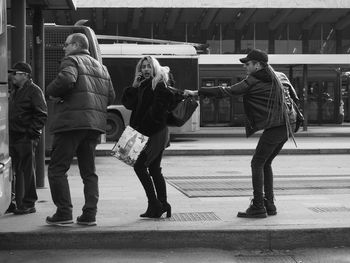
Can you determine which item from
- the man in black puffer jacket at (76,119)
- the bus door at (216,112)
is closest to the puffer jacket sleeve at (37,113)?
the man in black puffer jacket at (76,119)

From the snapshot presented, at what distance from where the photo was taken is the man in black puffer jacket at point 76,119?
5762mm

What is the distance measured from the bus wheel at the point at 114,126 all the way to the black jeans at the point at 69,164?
12.2 meters

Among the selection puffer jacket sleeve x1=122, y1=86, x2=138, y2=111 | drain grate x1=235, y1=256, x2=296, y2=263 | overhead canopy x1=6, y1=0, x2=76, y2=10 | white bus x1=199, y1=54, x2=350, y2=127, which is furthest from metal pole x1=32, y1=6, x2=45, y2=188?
white bus x1=199, y1=54, x2=350, y2=127

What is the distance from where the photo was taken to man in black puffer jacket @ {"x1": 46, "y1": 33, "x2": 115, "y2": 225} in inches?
227

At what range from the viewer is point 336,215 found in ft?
21.6

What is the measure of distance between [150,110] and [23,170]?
5.37 feet

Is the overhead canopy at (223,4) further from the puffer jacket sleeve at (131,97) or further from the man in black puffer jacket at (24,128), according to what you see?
the puffer jacket sleeve at (131,97)

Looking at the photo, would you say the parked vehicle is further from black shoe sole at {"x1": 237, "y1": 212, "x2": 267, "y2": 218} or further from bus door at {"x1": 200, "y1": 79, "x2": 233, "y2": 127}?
bus door at {"x1": 200, "y1": 79, "x2": 233, "y2": 127}

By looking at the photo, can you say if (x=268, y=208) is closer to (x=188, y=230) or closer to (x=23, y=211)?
(x=188, y=230)

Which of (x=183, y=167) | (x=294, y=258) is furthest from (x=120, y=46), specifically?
(x=294, y=258)

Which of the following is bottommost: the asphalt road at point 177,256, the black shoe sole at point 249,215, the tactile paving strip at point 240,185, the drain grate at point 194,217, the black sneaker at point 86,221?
the asphalt road at point 177,256

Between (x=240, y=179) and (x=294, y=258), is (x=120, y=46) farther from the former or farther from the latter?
(x=294, y=258)

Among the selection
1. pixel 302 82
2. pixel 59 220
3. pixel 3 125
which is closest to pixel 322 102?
pixel 302 82

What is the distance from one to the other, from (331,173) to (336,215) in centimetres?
490
